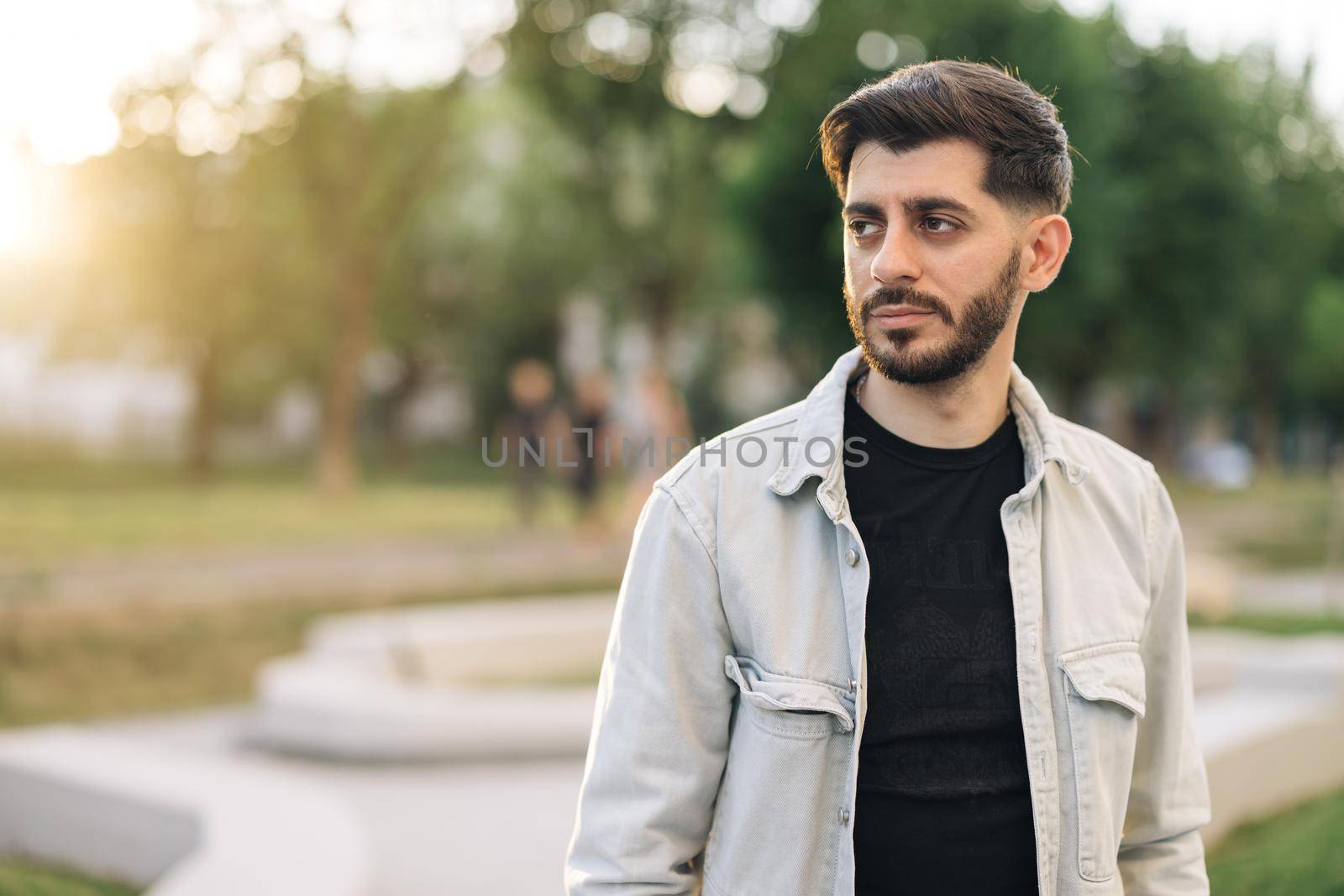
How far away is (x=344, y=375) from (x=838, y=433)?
24.5 m

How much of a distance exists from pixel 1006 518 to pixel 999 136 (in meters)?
0.64

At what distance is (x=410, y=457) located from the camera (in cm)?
4272

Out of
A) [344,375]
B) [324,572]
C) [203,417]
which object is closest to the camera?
[324,572]

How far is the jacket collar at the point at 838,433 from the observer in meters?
2.15

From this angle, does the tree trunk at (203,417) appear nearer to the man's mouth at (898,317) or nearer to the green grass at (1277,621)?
the green grass at (1277,621)

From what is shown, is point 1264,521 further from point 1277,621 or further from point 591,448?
point 591,448

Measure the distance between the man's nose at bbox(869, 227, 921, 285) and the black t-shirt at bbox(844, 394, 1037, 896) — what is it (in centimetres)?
34

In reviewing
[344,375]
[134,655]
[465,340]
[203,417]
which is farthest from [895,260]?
[465,340]

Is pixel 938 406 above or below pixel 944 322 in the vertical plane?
below

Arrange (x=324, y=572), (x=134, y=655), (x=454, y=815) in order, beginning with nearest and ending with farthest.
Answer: (x=454, y=815), (x=134, y=655), (x=324, y=572)

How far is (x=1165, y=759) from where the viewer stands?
2.35m

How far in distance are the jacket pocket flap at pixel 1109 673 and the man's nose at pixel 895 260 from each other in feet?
2.27

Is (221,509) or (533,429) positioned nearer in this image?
(533,429)

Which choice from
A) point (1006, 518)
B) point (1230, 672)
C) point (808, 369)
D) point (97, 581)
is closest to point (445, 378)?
point (808, 369)
